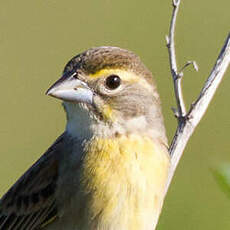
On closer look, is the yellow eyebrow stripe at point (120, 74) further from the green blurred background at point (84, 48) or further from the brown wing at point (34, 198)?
the green blurred background at point (84, 48)

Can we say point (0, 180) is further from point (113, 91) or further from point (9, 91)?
point (113, 91)

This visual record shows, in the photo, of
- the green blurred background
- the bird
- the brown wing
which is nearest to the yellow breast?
the bird

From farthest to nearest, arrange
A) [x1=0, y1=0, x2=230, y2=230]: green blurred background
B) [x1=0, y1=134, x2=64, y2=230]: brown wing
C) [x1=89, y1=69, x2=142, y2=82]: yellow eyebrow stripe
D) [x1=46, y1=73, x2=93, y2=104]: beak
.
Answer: [x1=0, y1=0, x2=230, y2=230]: green blurred background, [x1=0, y1=134, x2=64, y2=230]: brown wing, [x1=89, y1=69, x2=142, y2=82]: yellow eyebrow stripe, [x1=46, y1=73, x2=93, y2=104]: beak

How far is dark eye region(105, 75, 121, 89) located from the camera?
20.0 feet

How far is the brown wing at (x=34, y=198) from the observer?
6.36 metres

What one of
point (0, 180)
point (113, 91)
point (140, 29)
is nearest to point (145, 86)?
point (113, 91)

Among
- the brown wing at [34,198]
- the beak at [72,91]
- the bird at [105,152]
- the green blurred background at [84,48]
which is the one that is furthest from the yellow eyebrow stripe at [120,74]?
the green blurred background at [84,48]

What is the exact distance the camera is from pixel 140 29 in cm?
1066

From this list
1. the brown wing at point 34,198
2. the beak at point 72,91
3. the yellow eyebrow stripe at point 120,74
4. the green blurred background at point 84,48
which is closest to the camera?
the beak at point 72,91

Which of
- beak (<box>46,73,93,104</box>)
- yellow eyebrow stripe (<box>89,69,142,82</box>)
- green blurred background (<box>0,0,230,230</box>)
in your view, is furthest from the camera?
green blurred background (<box>0,0,230,230</box>)

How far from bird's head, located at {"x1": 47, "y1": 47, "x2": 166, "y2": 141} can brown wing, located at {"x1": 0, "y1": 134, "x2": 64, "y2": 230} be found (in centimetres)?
44

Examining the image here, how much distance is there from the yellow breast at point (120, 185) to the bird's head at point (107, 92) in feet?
0.38

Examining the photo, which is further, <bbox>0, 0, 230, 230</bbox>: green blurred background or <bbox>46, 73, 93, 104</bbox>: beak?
<bbox>0, 0, 230, 230</bbox>: green blurred background

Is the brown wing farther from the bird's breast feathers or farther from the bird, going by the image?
the bird's breast feathers
